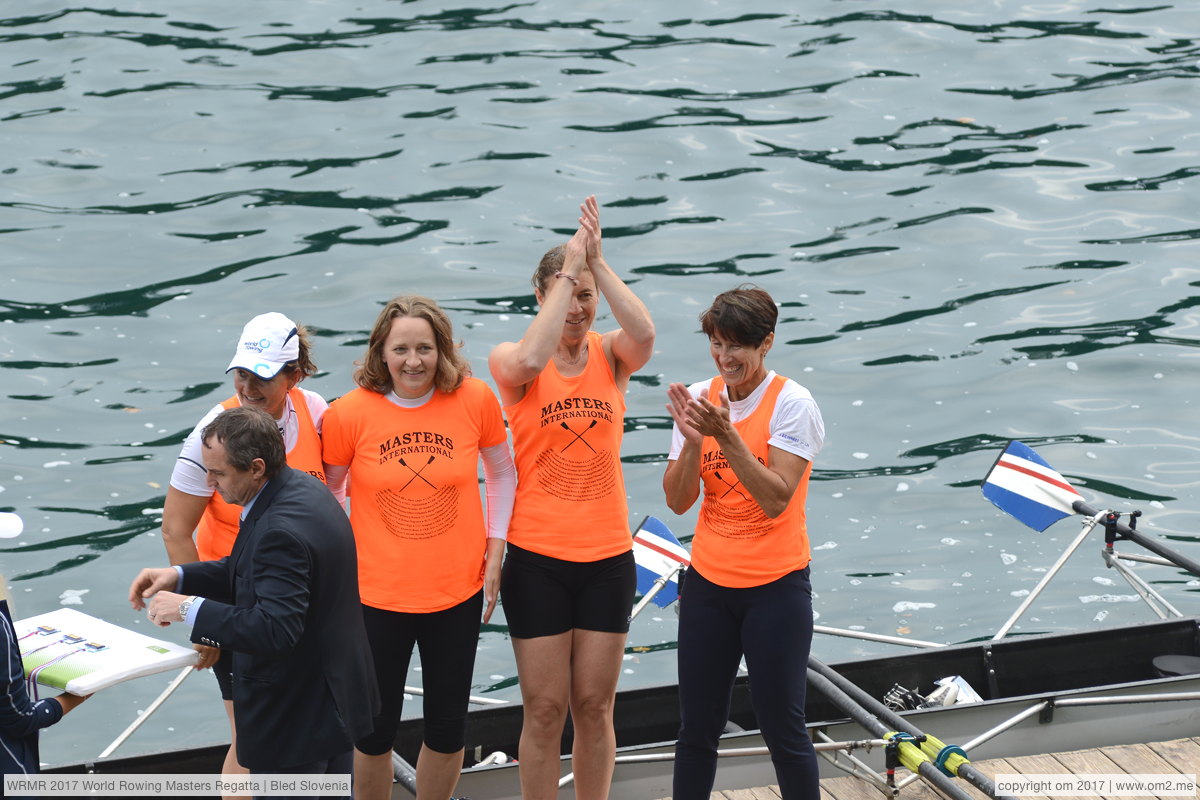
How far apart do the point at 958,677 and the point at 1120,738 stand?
903 mm

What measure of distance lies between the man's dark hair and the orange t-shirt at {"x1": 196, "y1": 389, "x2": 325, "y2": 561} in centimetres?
57

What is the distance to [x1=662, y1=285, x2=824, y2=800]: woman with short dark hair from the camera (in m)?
4.66

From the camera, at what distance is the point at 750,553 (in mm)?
4742

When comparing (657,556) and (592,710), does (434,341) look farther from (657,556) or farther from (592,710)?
(657,556)

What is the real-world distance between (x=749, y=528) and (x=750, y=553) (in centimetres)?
9

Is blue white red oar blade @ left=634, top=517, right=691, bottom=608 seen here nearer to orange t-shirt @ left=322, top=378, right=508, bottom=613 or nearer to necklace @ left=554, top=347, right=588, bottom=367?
necklace @ left=554, top=347, right=588, bottom=367

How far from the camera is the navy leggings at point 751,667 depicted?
4703 millimetres

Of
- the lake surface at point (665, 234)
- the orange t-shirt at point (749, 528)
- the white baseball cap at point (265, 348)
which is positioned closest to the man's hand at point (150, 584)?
the white baseball cap at point (265, 348)

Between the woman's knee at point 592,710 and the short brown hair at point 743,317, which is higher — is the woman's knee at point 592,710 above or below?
below

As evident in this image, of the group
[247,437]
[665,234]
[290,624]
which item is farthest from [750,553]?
[665,234]

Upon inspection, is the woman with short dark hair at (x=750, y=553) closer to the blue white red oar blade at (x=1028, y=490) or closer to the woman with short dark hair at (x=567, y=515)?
the woman with short dark hair at (x=567, y=515)

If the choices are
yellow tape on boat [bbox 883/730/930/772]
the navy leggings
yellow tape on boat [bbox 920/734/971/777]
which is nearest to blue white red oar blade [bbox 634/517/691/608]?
yellow tape on boat [bbox 883/730/930/772]

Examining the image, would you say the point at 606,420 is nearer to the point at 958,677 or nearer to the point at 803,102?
the point at 958,677

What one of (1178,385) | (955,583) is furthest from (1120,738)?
(1178,385)
